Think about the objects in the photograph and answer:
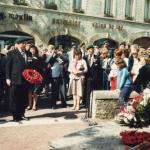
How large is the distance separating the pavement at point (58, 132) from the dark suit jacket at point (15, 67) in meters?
1.05

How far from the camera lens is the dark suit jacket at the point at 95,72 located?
574 inches

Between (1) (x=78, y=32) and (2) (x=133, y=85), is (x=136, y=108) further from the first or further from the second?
(1) (x=78, y=32)

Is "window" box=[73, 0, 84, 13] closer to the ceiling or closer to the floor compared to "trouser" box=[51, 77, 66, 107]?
closer to the ceiling

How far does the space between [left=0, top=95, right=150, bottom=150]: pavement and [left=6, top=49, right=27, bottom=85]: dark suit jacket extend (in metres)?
1.05

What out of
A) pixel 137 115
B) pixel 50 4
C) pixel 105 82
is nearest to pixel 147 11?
pixel 50 4

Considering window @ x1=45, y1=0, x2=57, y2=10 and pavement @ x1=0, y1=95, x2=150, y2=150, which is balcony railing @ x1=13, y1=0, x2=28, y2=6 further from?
pavement @ x1=0, y1=95, x2=150, y2=150

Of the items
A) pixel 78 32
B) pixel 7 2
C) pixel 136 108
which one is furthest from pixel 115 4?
pixel 136 108

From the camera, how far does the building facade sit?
25078 mm

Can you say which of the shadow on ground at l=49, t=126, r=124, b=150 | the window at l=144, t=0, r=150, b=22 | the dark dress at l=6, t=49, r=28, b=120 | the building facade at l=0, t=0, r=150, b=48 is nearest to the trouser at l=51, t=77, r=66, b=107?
the dark dress at l=6, t=49, r=28, b=120

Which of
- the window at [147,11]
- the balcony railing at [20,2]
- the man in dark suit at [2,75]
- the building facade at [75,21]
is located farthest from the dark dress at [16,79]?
the window at [147,11]

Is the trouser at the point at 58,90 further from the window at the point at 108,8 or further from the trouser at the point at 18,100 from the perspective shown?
the window at the point at 108,8

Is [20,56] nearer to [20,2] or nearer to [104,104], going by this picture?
[104,104]

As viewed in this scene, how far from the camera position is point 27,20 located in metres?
25.7

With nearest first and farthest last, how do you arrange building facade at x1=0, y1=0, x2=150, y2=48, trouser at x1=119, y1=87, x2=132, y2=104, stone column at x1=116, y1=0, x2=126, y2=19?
1. trouser at x1=119, y1=87, x2=132, y2=104
2. building facade at x1=0, y1=0, x2=150, y2=48
3. stone column at x1=116, y1=0, x2=126, y2=19
